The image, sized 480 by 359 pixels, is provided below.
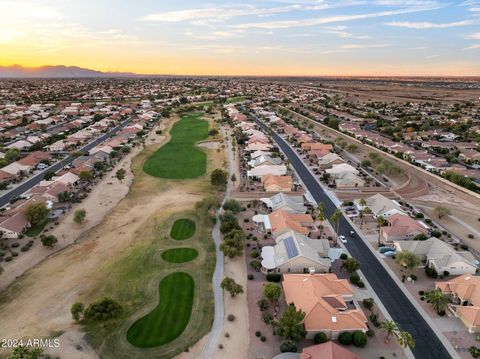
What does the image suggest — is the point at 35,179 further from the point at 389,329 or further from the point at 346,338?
the point at 389,329

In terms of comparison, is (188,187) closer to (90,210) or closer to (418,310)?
(90,210)

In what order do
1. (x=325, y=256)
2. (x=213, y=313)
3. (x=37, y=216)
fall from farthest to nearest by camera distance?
(x=37, y=216)
(x=325, y=256)
(x=213, y=313)

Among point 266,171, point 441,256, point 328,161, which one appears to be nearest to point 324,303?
point 441,256

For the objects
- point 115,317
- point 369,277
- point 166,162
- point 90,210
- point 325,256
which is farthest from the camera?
point 166,162

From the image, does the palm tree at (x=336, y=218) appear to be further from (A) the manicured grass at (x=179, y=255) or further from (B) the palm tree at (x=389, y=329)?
(A) the manicured grass at (x=179, y=255)

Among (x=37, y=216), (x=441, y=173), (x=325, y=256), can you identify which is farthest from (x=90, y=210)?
(x=441, y=173)

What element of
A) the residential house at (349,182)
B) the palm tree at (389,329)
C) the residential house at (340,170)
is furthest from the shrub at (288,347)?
the residential house at (340,170)
